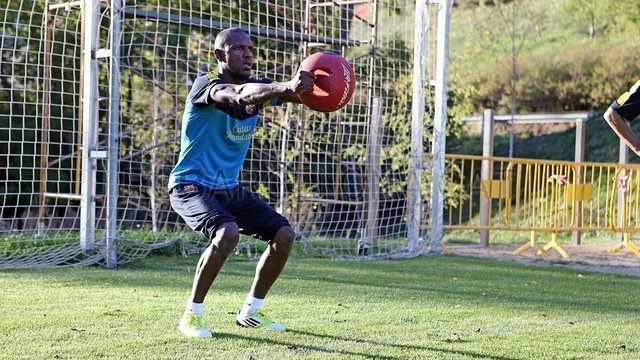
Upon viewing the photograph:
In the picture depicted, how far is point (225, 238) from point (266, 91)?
1.02 metres

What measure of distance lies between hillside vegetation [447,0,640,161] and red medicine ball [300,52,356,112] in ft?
50.3

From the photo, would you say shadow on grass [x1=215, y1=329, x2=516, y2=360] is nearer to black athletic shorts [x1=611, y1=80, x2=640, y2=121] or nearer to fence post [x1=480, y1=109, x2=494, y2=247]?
black athletic shorts [x1=611, y1=80, x2=640, y2=121]

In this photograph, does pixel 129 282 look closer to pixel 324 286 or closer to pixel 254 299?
pixel 324 286

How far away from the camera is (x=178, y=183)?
609cm

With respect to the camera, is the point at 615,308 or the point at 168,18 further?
the point at 168,18

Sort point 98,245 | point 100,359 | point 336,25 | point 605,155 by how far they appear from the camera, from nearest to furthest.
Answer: point 100,359 < point 98,245 < point 336,25 < point 605,155

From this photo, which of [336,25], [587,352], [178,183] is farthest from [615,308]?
[336,25]

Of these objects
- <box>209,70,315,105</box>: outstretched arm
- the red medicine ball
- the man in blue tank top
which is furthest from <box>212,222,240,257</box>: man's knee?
the red medicine ball

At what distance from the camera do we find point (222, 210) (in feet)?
19.8

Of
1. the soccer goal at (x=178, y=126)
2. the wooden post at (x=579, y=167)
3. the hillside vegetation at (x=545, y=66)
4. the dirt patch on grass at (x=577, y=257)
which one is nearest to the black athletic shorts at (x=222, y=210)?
the soccer goal at (x=178, y=126)

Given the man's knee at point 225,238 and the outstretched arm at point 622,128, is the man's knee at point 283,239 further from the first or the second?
the outstretched arm at point 622,128

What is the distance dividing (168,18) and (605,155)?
1271cm

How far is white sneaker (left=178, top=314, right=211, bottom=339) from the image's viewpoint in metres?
5.71

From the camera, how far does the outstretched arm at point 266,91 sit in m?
5.22
